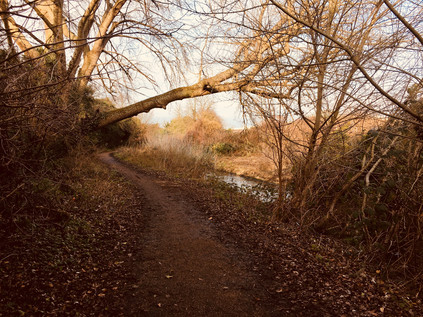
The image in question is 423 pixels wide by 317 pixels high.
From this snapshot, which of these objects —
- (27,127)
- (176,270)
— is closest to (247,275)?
(176,270)

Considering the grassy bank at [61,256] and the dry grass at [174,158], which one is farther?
the dry grass at [174,158]

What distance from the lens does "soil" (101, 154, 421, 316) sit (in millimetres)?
3164

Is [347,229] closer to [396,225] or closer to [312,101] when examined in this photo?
[396,225]

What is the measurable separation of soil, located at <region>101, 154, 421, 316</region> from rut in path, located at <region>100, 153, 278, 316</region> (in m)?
0.01

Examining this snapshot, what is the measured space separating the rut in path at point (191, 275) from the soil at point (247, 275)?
0.01m

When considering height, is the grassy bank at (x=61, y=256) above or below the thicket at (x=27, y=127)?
below

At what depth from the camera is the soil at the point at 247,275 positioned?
10.4 feet

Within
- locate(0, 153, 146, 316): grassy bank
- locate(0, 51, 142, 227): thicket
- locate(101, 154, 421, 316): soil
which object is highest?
locate(0, 51, 142, 227): thicket

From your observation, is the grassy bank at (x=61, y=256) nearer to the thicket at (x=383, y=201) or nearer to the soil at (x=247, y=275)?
the soil at (x=247, y=275)

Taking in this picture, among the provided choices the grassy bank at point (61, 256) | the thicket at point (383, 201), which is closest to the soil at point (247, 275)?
the grassy bank at point (61, 256)

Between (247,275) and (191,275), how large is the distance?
0.87 metres

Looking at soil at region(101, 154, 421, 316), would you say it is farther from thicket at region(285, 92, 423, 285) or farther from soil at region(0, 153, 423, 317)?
thicket at region(285, 92, 423, 285)

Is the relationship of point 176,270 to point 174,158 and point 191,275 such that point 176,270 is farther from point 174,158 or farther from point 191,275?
point 174,158

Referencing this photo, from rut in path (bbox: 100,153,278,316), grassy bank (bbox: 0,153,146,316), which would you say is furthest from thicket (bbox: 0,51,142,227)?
rut in path (bbox: 100,153,278,316)
